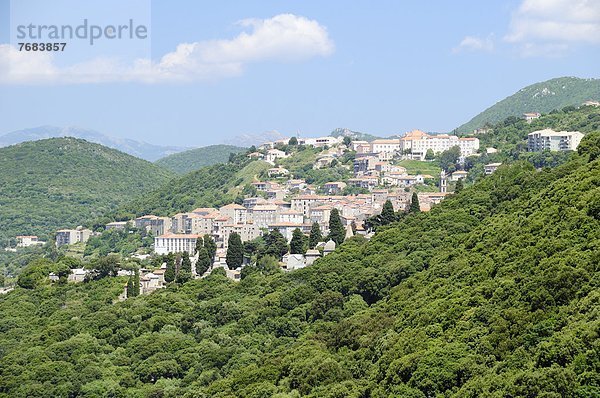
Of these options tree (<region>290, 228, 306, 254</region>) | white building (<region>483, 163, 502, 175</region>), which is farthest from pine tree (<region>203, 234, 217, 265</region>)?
white building (<region>483, 163, 502, 175</region>)

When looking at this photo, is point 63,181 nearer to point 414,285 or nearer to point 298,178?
point 298,178

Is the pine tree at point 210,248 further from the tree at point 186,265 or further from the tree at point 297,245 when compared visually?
the tree at point 297,245

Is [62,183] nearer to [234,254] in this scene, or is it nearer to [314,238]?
[234,254]

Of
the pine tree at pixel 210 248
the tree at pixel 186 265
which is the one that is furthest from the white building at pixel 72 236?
the tree at pixel 186 265

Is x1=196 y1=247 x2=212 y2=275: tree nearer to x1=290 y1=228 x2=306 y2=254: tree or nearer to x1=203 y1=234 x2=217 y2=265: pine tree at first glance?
x1=203 y1=234 x2=217 y2=265: pine tree

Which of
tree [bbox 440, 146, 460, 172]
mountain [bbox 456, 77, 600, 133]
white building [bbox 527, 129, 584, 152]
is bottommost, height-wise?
tree [bbox 440, 146, 460, 172]

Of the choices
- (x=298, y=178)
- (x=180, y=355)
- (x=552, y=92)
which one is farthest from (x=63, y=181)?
(x=180, y=355)
